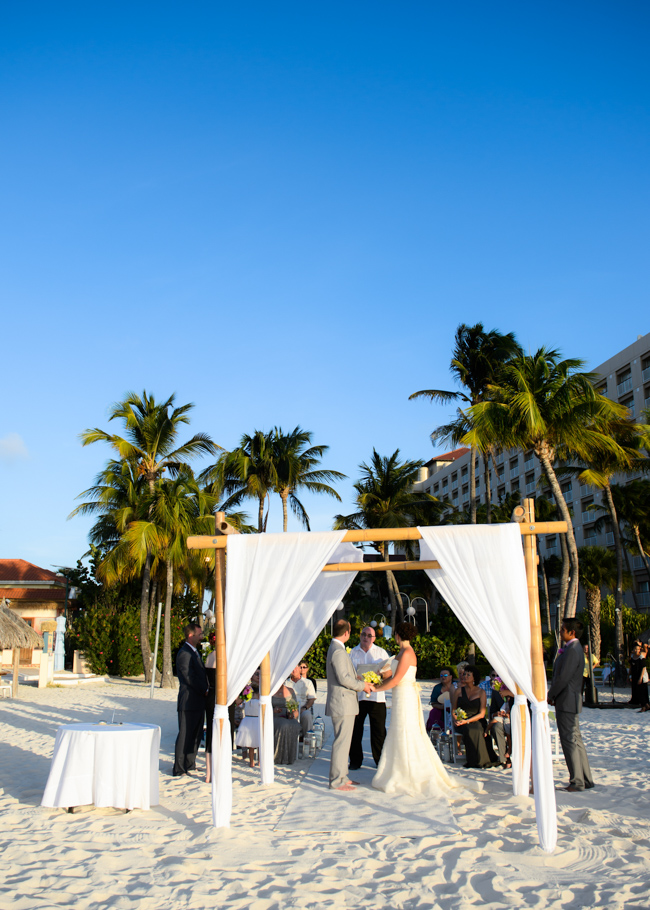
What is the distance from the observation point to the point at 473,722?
7805 millimetres

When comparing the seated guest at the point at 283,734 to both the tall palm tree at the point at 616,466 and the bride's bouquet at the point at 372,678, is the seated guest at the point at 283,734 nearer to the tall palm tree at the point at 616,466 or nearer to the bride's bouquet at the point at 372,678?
the bride's bouquet at the point at 372,678

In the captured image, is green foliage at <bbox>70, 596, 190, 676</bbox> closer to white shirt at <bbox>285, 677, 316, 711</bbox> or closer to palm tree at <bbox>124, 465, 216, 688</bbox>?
palm tree at <bbox>124, 465, 216, 688</bbox>

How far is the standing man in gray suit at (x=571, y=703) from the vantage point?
21.3 ft

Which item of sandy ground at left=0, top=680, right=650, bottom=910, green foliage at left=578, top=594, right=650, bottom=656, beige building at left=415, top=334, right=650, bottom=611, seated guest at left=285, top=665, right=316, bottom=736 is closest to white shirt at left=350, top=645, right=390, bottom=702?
seated guest at left=285, top=665, right=316, bottom=736

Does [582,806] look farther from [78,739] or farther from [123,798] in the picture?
[78,739]

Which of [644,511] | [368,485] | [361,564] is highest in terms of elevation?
[368,485]

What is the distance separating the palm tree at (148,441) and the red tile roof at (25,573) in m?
8.42

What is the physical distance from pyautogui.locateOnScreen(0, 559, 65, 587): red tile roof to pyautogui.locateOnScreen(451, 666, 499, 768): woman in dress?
1107 inches

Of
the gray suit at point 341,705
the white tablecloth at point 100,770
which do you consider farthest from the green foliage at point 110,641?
the white tablecloth at point 100,770

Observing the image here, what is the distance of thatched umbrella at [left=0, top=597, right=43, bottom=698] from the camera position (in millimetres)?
17472

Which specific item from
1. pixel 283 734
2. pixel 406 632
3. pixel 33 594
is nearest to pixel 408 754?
pixel 406 632

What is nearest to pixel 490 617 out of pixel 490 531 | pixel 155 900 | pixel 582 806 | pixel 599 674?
pixel 490 531

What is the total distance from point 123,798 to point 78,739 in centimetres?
65

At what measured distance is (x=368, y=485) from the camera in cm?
3503
